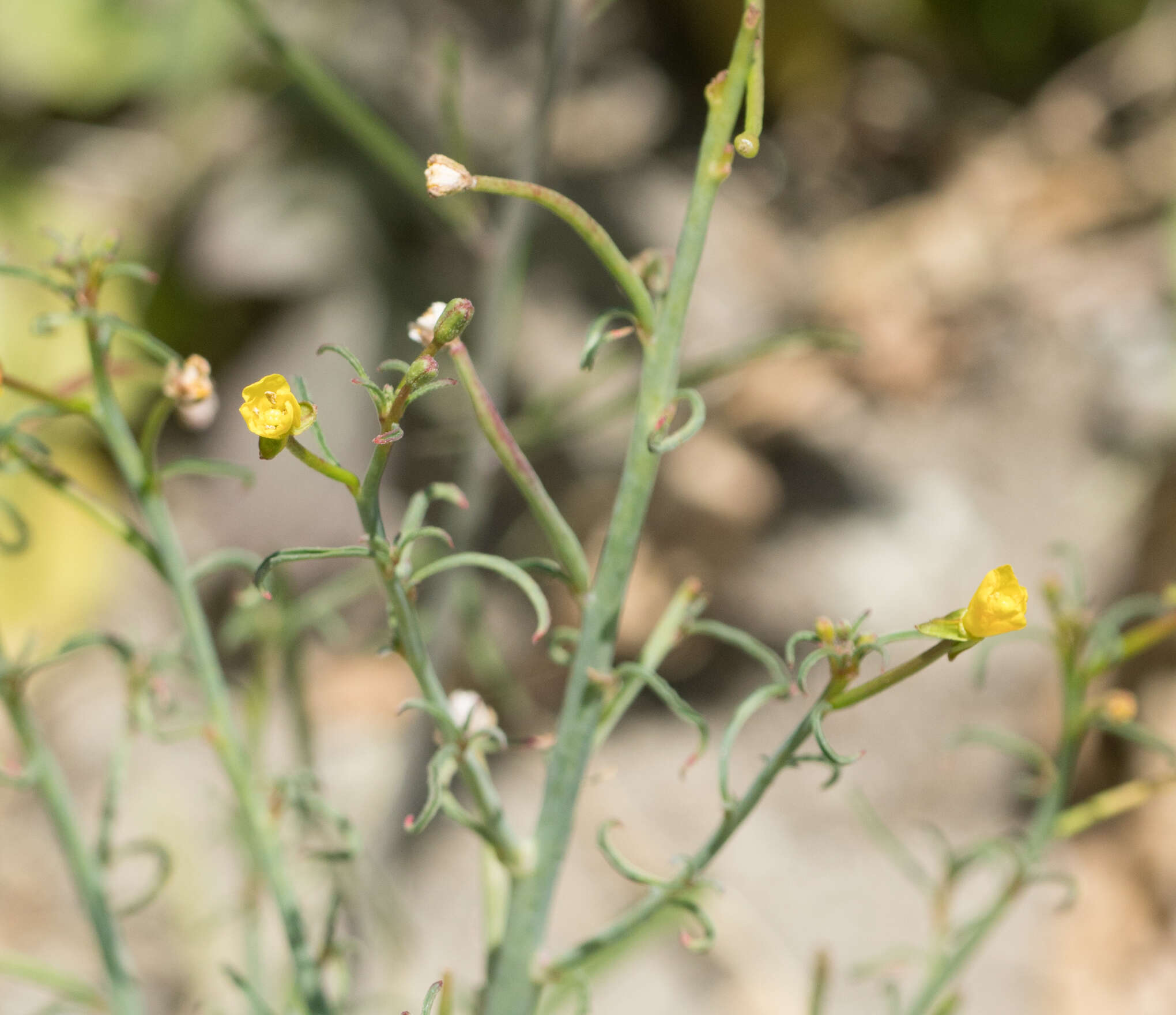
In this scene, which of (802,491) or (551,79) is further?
(802,491)

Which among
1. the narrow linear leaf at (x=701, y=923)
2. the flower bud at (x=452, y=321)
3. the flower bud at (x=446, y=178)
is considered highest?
the flower bud at (x=446, y=178)

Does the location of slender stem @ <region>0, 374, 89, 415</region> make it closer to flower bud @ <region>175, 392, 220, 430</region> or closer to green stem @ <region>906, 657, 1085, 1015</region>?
flower bud @ <region>175, 392, 220, 430</region>

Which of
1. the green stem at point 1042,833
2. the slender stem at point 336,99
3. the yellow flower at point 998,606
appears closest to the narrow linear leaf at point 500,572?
the yellow flower at point 998,606

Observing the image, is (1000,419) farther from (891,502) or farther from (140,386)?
(140,386)

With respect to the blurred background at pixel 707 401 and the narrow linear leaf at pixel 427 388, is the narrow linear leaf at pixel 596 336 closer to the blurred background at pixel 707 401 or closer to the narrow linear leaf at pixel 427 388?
the narrow linear leaf at pixel 427 388

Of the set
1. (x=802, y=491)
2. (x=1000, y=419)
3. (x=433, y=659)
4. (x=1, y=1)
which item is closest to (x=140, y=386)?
(x=1, y=1)

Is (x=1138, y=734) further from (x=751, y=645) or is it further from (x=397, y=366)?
(x=397, y=366)

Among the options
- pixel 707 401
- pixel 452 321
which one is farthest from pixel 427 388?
pixel 707 401

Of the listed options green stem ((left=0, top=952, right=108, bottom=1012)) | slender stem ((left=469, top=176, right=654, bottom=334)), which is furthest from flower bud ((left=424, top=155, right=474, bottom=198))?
green stem ((left=0, top=952, right=108, bottom=1012))
